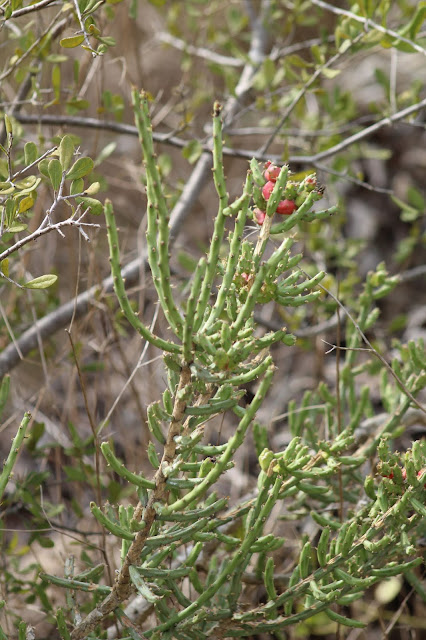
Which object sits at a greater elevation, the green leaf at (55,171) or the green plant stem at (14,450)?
the green leaf at (55,171)

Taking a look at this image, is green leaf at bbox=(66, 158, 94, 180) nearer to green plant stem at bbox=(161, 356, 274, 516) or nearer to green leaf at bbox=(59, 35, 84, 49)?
green leaf at bbox=(59, 35, 84, 49)

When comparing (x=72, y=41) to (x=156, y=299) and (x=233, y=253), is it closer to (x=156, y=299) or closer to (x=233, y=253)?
(x=233, y=253)

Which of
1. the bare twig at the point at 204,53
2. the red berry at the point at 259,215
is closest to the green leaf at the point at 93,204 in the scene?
the red berry at the point at 259,215

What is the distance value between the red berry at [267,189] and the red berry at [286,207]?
3cm

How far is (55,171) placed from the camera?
3.75 feet

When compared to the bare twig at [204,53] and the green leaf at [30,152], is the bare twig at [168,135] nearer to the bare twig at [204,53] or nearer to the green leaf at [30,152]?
the green leaf at [30,152]

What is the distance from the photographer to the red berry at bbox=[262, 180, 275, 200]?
1072 millimetres

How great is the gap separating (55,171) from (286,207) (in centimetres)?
40

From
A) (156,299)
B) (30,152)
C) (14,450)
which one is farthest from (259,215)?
(156,299)

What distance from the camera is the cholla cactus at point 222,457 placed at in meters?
0.92

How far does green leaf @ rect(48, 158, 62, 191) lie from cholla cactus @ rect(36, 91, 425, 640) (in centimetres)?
30

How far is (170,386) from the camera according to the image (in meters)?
1.09

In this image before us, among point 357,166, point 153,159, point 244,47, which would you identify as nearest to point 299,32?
point 244,47

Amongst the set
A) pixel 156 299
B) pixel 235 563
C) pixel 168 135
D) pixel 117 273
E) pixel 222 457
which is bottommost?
pixel 156 299
